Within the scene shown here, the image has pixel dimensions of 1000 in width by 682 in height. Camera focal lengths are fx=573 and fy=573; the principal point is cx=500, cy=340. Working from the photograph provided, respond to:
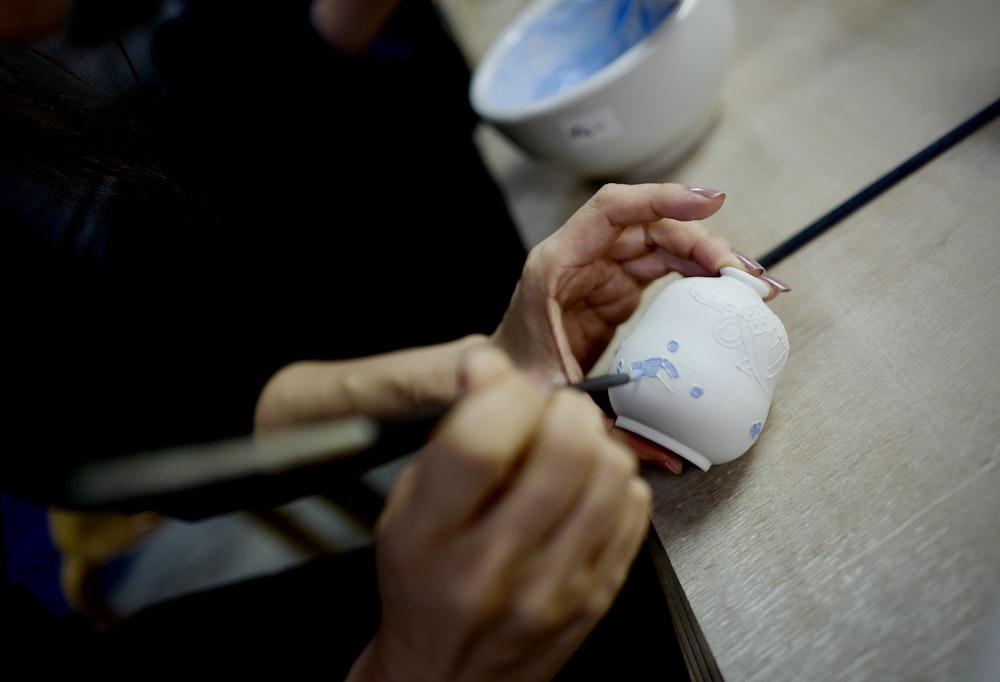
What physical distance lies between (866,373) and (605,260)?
0.73ft

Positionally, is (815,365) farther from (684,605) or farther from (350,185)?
(350,185)

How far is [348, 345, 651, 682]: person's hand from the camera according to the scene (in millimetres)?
263

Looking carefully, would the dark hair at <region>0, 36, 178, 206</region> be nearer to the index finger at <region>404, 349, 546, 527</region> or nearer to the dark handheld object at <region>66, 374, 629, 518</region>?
the dark handheld object at <region>66, 374, 629, 518</region>

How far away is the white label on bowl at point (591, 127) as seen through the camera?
0.54 m

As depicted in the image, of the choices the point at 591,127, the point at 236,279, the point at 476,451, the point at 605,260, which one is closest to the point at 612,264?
the point at 605,260

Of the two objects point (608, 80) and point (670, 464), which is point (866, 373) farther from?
point (608, 80)

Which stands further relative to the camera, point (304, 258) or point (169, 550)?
point (169, 550)

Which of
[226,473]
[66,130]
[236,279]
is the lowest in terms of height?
[226,473]

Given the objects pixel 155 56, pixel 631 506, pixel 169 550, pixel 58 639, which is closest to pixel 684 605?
pixel 631 506

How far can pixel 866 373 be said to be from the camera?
404 mm

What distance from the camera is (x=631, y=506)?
294 millimetres

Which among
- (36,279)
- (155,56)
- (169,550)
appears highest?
(155,56)

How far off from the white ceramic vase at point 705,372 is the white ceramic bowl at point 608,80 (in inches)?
9.1

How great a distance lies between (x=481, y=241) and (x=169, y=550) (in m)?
1.25
